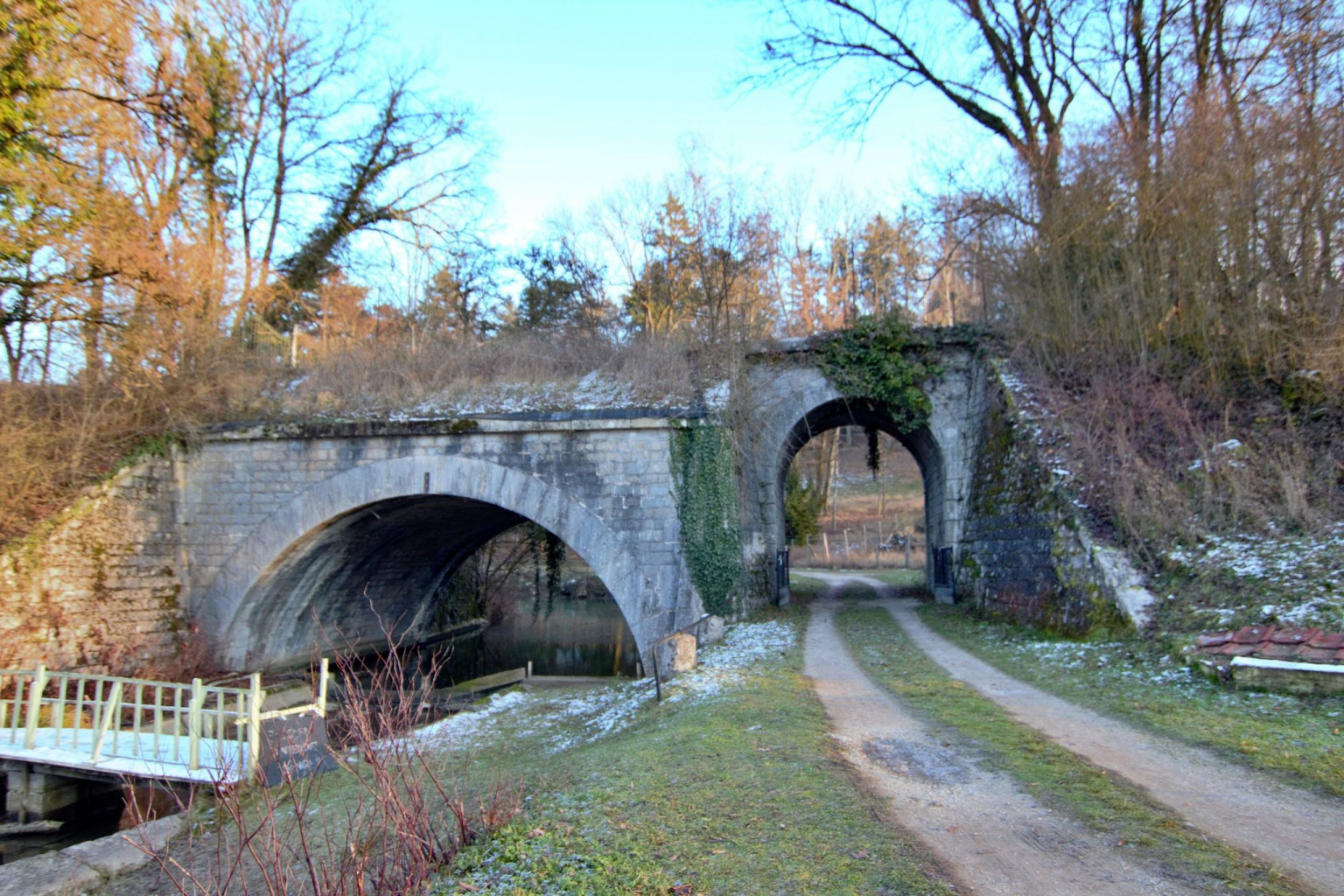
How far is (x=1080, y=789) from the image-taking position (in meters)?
4.55

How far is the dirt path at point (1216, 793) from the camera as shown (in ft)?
11.9

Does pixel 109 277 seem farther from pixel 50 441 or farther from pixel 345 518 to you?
pixel 345 518

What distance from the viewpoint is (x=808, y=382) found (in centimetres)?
1474

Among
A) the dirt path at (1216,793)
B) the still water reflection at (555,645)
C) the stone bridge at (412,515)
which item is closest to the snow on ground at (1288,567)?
the stone bridge at (412,515)

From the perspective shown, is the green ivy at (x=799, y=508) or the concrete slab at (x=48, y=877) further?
the green ivy at (x=799, y=508)

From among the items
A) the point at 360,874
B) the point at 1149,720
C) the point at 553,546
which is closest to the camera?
the point at 360,874

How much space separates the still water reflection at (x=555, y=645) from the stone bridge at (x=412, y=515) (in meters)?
3.01

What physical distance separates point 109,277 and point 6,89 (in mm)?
2561

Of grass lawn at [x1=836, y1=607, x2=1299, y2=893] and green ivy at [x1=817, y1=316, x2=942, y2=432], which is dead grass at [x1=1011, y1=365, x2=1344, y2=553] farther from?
grass lawn at [x1=836, y1=607, x2=1299, y2=893]

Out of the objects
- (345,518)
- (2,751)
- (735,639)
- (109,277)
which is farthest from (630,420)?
(2,751)

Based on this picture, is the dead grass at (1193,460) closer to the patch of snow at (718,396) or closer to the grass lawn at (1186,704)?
the grass lawn at (1186,704)

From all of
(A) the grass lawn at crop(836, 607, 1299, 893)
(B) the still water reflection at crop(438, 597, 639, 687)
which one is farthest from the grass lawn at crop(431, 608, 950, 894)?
(B) the still water reflection at crop(438, 597, 639, 687)

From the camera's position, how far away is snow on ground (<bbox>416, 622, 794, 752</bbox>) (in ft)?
27.3

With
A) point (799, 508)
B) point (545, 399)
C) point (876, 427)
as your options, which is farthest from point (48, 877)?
point (799, 508)
